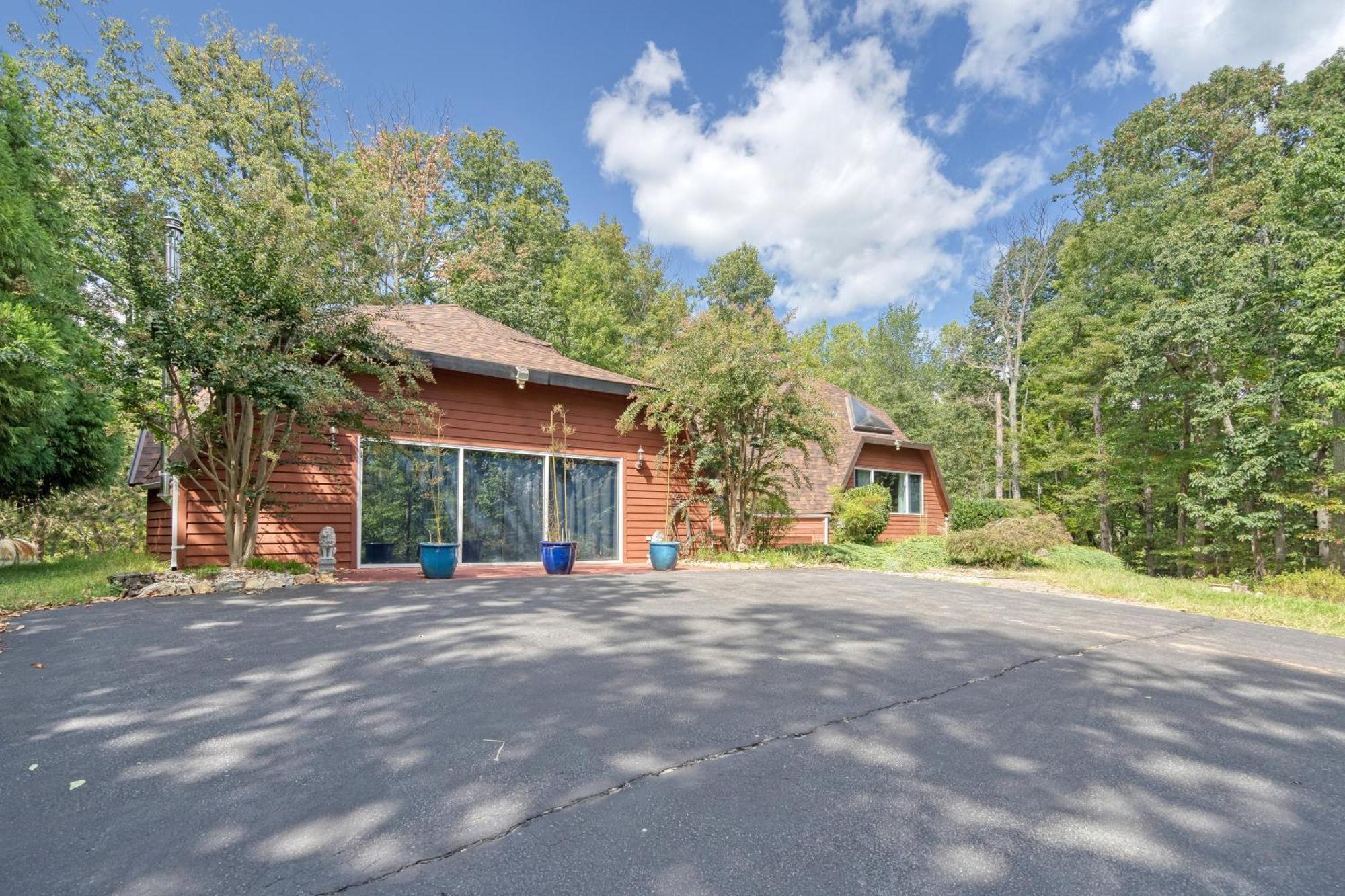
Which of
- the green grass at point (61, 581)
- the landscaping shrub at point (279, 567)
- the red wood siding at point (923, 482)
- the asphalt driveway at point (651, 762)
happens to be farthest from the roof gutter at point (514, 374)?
the red wood siding at point (923, 482)

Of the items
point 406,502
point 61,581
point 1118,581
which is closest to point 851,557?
point 1118,581

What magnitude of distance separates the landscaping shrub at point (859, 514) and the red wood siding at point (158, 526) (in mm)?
11934

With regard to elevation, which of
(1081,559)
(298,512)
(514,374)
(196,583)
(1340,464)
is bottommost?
(1081,559)

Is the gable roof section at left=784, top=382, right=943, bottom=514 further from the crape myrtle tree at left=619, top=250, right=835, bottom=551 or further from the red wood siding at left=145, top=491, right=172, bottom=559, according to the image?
the red wood siding at left=145, top=491, right=172, bottom=559

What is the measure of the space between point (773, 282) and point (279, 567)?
24990mm

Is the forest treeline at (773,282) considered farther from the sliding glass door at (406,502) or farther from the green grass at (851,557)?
the green grass at (851,557)

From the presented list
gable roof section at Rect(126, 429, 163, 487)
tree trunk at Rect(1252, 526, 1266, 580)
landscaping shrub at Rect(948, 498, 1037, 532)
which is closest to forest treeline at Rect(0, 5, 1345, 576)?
tree trunk at Rect(1252, 526, 1266, 580)

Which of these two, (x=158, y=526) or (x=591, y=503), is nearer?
(x=158, y=526)

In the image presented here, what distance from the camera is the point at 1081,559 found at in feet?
45.7

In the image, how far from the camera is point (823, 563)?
1051cm

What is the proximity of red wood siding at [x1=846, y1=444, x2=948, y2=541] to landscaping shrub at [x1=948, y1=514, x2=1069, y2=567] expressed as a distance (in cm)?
387

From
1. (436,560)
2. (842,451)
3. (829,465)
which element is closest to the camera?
(436,560)

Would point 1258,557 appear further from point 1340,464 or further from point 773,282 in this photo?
point 773,282

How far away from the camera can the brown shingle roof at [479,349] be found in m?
8.24
